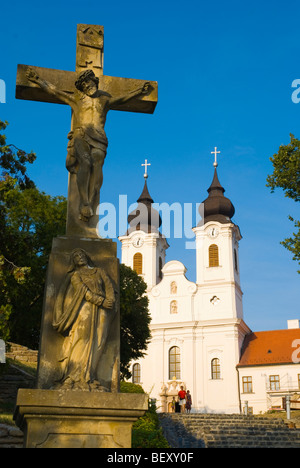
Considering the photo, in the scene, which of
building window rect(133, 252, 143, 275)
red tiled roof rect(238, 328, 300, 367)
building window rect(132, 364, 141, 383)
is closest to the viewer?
red tiled roof rect(238, 328, 300, 367)

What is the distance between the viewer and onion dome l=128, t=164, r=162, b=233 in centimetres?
6206

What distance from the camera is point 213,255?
56688mm

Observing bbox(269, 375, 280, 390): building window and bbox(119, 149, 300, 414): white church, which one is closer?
bbox(269, 375, 280, 390): building window

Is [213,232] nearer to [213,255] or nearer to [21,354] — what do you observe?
[213,255]

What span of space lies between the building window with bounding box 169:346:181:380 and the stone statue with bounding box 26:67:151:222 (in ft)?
158

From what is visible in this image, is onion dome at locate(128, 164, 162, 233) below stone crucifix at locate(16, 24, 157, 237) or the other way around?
the other way around

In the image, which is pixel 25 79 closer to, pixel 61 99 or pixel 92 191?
pixel 61 99

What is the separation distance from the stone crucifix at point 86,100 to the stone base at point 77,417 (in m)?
1.51

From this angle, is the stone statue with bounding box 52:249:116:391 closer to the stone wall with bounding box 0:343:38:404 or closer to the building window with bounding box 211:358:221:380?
the stone wall with bounding box 0:343:38:404

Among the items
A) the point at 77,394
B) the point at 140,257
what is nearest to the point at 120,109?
the point at 77,394

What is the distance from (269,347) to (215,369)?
224 inches

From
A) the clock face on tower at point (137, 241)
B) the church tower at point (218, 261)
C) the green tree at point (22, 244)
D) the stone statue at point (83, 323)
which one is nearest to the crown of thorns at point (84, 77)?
the stone statue at point (83, 323)

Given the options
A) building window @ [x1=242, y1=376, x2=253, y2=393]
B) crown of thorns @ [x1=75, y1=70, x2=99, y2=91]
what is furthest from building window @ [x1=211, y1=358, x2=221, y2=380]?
crown of thorns @ [x1=75, y1=70, x2=99, y2=91]

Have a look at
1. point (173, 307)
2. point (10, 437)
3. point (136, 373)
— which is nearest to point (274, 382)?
point (173, 307)
